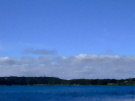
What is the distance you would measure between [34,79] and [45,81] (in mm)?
8392

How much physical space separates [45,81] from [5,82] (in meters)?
30.0

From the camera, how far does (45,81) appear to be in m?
199

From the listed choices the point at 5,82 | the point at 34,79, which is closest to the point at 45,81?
the point at 34,79

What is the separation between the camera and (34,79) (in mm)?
198750

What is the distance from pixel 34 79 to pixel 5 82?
21.8 m

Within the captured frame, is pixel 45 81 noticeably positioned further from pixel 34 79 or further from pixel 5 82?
pixel 5 82
